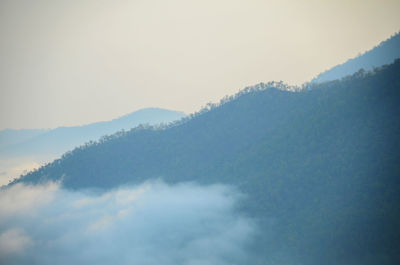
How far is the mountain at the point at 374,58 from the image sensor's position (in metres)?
169

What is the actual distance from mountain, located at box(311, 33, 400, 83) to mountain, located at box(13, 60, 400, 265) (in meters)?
56.9

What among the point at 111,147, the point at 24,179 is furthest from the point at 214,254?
the point at 24,179

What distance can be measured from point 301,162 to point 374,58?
7765 centimetres

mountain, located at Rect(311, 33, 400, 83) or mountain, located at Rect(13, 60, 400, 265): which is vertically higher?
mountain, located at Rect(311, 33, 400, 83)

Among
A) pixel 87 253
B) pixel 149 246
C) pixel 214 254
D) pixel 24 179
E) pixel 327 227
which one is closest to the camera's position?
pixel 327 227

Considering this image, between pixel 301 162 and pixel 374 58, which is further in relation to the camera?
pixel 374 58

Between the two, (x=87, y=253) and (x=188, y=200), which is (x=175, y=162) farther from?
(x=87, y=253)

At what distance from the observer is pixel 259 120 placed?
419 ft

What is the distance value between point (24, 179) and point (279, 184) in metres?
86.6

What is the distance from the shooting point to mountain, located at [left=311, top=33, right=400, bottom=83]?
16925cm

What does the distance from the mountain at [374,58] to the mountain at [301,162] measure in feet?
187

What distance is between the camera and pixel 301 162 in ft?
377

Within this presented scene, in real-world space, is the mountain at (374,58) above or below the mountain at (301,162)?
above

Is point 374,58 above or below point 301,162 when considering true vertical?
above
